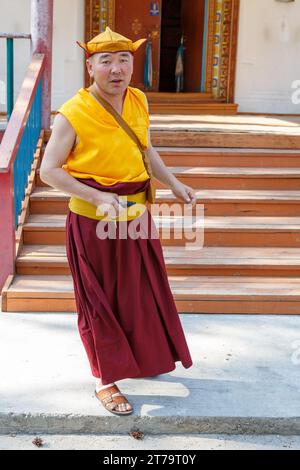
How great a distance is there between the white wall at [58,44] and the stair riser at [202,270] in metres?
4.17

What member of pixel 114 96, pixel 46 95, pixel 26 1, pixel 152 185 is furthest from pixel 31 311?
pixel 26 1

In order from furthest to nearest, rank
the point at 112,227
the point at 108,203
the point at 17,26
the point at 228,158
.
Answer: the point at 17,26
the point at 228,158
the point at 112,227
the point at 108,203

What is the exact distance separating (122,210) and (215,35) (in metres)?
6.46

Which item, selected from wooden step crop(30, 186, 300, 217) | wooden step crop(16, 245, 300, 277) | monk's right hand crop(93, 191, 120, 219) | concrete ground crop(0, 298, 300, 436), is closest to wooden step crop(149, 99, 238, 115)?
wooden step crop(30, 186, 300, 217)

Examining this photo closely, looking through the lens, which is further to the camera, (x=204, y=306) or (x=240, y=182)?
(x=240, y=182)

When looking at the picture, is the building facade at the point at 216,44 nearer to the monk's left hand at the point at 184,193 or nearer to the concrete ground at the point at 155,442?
the monk's left hand at the point at 184,193

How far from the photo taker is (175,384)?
3.68m

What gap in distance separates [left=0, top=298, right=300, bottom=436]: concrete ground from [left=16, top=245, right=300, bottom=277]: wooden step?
47cm

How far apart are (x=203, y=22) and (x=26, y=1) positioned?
94.4 inches

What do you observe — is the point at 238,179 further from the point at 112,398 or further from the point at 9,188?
the point at 112,398

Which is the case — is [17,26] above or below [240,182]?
above

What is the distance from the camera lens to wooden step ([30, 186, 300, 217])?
5.62 m

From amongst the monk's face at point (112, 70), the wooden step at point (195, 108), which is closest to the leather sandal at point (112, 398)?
the monk's face at point (112, 70)

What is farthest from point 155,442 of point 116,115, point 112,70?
point 112,70
